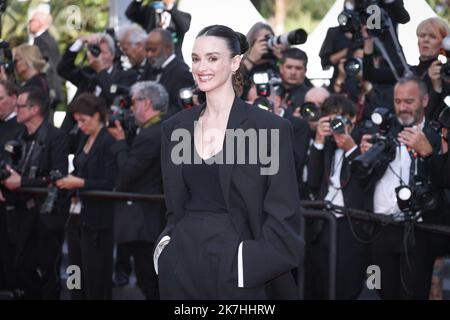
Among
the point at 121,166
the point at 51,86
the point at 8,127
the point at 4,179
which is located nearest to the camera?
the point at 121,166

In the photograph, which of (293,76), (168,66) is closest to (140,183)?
(168,66)

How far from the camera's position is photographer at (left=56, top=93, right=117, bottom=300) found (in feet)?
25.7

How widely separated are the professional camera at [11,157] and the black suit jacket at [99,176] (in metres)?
0.64

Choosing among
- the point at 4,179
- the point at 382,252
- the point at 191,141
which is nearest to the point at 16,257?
the point at 4,179

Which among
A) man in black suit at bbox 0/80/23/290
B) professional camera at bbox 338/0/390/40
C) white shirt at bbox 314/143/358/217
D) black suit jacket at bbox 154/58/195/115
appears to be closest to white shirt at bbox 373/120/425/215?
white shirt at bbox 314/143/358/217

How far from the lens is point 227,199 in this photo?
4.54 metres

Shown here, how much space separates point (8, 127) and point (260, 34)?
2.32 meters

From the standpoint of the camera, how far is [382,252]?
23.1 feet

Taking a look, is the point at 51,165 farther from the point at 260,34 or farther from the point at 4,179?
the point at 260,34

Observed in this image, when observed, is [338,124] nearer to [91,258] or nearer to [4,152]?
[91,258]

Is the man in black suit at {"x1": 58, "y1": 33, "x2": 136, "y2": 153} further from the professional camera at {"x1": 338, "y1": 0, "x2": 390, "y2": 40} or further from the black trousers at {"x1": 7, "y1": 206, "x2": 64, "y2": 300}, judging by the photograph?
the professional camera at {"x1": 338, "y1": 0, "x2": 390, "y2": 40}

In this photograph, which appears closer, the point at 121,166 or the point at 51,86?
the point at 121,166

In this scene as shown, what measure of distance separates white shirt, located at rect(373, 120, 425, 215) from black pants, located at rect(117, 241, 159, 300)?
5.96 ft

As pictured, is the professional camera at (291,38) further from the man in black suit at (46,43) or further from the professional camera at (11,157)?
the man in black suit at (46,43)
